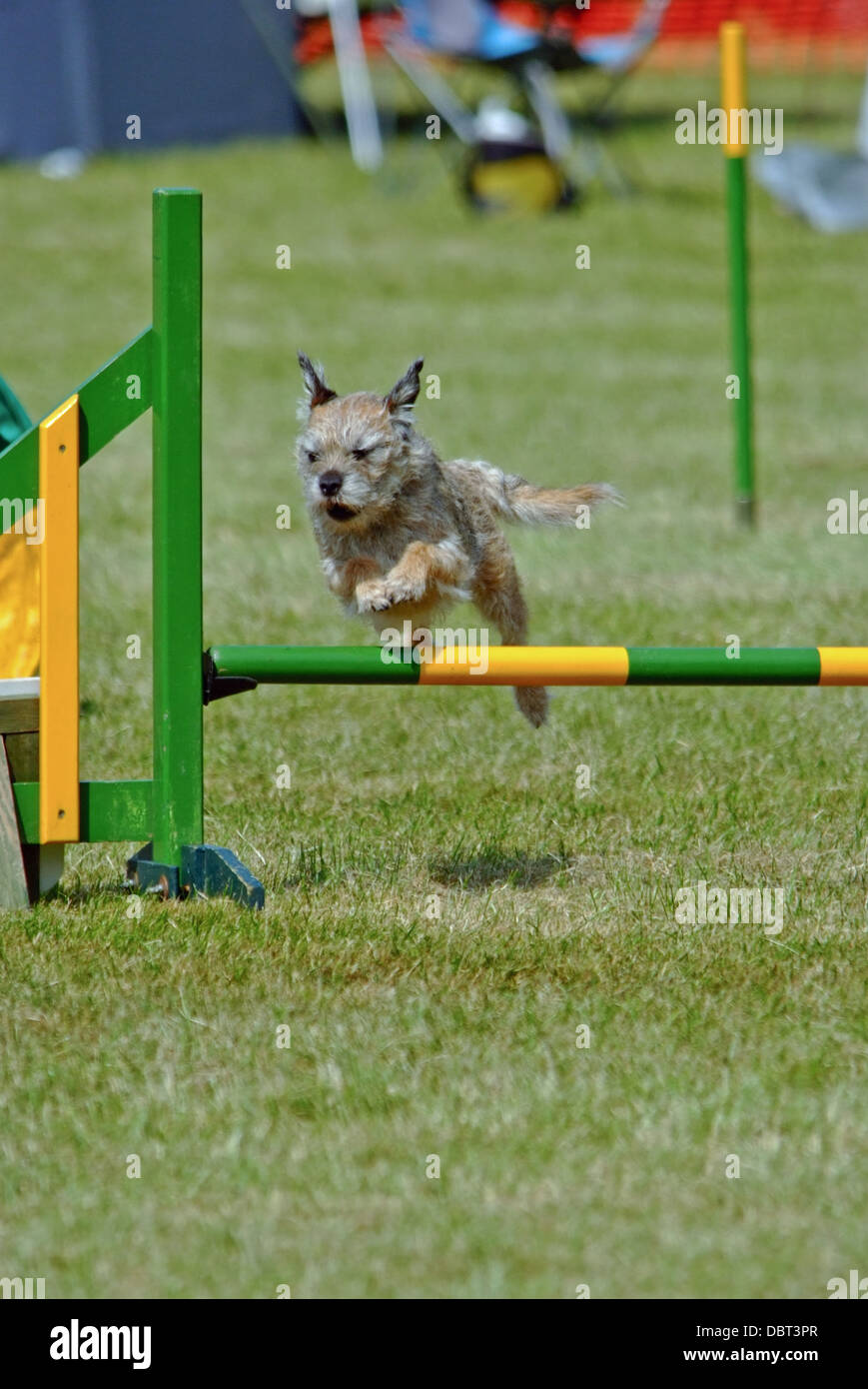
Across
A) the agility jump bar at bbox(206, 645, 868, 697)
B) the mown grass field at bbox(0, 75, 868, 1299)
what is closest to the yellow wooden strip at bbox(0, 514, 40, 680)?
the agility jump bar at bbox(206, 645, 868, 697)

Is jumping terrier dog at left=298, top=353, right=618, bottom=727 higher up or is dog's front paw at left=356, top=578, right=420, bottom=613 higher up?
jumping terrier dog at left=298, top=353, right=618, bottom=727

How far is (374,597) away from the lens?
450cm

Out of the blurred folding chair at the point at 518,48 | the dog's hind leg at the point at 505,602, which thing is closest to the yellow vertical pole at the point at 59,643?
the dog's hind leg at the point at 505,602

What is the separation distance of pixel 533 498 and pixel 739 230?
13.5 feet

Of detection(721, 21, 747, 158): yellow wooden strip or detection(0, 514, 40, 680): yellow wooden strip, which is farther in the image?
detection(721, 21, 747, 158): yellow wooden strip

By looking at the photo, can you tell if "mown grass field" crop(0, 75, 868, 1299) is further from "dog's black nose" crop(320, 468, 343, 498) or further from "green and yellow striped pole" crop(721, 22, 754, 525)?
"dog's black nose" crop(320, 468, 343, 498)

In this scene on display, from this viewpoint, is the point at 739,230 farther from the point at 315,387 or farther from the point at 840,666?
the point at 840,666

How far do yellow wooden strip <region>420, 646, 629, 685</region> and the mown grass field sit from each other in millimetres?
620

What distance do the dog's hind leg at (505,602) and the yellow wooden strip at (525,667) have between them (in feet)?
2.59

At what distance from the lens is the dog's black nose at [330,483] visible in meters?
4.43

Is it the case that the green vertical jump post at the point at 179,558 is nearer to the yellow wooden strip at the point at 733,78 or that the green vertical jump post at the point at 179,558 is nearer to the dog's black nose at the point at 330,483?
the dog's black nose at the point at 330,483

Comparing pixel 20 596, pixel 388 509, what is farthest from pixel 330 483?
pixel 20 596

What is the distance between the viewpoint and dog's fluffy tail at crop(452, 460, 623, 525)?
5133 mm

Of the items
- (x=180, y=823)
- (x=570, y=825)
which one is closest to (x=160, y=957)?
(x=180, y=823)
